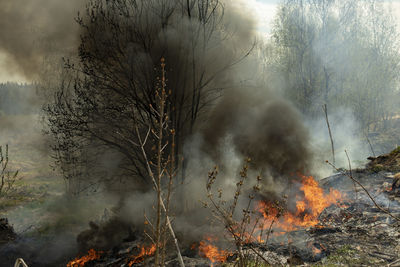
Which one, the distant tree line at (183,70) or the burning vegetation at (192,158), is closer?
the burning vegetation at (192,158)

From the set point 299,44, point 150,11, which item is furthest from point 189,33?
point 299,44

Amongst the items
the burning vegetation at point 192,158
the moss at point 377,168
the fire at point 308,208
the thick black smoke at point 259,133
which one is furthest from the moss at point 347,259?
the thick black smoke at point 259,133

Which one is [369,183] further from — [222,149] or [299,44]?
[299,44]

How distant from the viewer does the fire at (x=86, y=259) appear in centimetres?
863

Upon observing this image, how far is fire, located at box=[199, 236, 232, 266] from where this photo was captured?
659 cm

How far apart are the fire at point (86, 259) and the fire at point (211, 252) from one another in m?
3.82

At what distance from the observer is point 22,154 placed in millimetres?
20703

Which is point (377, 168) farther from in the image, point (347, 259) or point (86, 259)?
point (86, 259)

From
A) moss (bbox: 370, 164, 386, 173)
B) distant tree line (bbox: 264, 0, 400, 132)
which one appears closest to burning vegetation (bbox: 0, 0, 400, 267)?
moss (bbox: 370, 164, 386, 173)

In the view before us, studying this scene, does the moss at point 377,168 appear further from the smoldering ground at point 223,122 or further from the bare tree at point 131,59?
the bare tree at point 131,59

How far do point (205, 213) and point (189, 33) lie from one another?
6.95 m

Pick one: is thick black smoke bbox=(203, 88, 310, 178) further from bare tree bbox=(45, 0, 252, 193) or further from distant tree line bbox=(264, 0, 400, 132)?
distant tree line bbox=(264, 0, 400, 132)

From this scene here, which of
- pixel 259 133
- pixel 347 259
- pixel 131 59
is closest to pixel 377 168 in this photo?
pixel 259 133

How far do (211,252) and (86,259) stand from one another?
15.0ft
